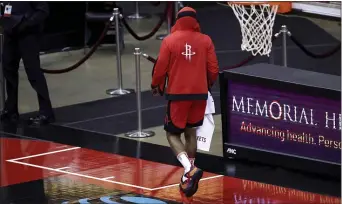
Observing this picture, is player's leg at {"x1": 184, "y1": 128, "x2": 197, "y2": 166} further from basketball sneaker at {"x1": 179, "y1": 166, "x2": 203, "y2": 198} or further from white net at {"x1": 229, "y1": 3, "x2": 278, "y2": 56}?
white net at {"x1": 229, "y1": 3, "x2": 278, "y2": 56}

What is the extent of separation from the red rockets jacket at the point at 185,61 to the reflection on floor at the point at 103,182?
3.42 feet

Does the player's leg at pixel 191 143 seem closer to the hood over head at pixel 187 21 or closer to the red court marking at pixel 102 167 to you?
the red court marking at pixel 102 167

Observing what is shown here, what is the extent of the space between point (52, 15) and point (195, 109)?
8668 millimetres

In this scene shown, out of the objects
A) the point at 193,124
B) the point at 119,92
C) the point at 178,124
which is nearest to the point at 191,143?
the point at 193,124

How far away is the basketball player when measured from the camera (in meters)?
11.1

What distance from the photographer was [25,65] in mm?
14586

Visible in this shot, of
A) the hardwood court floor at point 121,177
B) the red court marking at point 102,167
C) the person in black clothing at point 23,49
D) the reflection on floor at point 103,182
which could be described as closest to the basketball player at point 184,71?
the reflection on floor at point 103,182

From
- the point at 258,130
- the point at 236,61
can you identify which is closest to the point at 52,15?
the point at 236,61

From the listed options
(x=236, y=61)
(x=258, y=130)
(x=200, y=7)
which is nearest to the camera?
(x=258, y=130)

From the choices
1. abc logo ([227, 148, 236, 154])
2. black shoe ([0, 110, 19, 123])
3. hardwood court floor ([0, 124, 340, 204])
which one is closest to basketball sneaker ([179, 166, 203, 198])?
hardwood court floor ([0, 124, 340, 204])

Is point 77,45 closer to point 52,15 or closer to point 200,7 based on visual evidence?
point 52,15

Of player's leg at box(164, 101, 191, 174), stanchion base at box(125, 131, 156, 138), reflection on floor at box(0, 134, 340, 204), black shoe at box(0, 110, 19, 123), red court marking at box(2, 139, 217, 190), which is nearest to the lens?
reflection on floor at box(0, 134, 340, 204)

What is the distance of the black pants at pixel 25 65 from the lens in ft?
47.3

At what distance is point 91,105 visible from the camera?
15.9 metres
